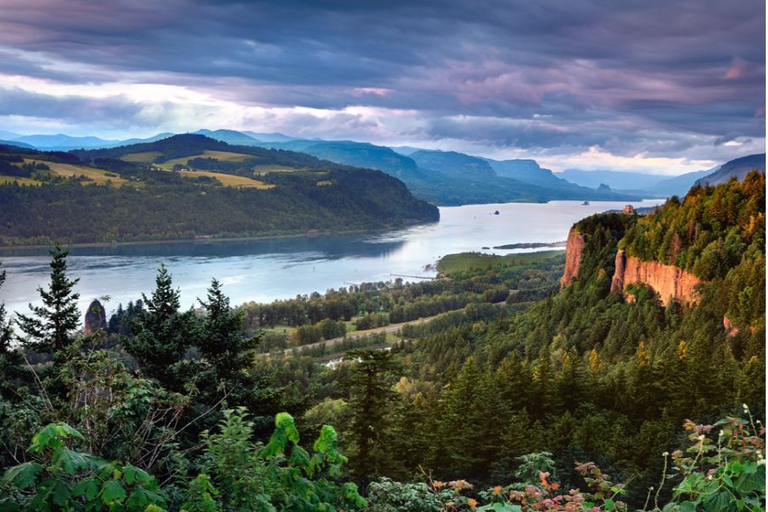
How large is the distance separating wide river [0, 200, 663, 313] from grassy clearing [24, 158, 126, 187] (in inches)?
1225

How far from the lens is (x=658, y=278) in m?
26.3

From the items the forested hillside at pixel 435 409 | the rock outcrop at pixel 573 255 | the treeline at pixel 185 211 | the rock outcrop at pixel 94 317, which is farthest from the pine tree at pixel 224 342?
the treeline at pixel 185 211

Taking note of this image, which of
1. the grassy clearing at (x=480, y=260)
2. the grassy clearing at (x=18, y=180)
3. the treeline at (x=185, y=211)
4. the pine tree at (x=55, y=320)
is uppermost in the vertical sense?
the grassy clearing at (x=18, y=180)

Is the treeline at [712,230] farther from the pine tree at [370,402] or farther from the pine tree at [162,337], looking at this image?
the pine tree at [162,337]

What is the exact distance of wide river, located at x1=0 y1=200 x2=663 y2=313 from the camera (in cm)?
5466

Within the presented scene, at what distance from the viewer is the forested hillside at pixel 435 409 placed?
3.24m

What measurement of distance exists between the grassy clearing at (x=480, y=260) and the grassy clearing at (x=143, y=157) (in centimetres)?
11250

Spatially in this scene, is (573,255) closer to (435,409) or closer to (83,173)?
(435,409)

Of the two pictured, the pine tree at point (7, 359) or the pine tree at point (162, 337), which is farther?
Result: the pine tree at point (7, 359)

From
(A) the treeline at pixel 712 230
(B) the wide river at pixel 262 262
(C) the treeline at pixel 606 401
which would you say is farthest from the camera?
(B) the wide river at pixel 262 262

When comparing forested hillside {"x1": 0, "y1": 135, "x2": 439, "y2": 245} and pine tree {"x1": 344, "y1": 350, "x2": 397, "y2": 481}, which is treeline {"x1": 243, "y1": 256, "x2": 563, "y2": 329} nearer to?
pine tree {"x1": 344, "y1": 350, "x2": 397, "y2": 481}

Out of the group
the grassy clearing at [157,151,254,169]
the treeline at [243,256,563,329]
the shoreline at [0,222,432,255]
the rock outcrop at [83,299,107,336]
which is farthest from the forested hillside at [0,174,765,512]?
the grassy clearing at [157,151,254,169]

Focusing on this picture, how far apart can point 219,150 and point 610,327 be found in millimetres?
185186

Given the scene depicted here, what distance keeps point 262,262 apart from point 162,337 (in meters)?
75.4
